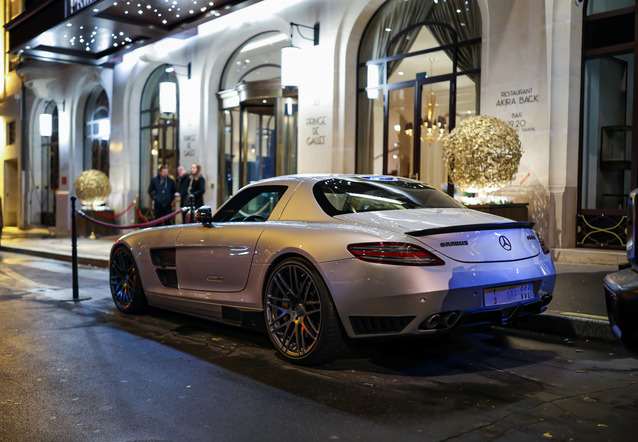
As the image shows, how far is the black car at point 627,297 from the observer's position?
309 cm

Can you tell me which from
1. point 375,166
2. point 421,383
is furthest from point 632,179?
point 421,383

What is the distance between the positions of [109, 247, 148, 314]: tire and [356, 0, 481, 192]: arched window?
704 cm

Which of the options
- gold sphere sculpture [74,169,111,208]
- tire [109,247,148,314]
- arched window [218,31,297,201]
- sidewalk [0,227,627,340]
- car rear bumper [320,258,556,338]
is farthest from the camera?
gold sphere sculpture [74,169,111,208]

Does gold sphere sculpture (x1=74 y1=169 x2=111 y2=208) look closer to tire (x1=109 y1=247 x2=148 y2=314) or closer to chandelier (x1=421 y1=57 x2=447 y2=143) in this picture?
chandelier (x1=421 y1=57 x2=447 y2=143)

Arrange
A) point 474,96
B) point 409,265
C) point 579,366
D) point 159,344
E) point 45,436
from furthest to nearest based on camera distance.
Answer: point 474,96 → point 159,344 → point 579,366 → point 409,265 → point 45,436

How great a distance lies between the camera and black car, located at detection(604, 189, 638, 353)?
3.09 metres

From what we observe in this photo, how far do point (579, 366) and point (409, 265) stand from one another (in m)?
1.56

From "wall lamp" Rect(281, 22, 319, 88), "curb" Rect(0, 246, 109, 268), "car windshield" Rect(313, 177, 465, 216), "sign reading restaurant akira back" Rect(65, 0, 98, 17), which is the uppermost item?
"sign reading restaurant akira back" Rect(65, 0, 98, 17)

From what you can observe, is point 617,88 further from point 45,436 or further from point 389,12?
point 45,436

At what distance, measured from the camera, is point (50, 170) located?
27031 millimetres

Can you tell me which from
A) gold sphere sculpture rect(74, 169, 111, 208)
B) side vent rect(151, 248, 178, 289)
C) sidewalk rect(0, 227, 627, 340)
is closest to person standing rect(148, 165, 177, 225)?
sidewalk rect(0, 227, 627, 340)

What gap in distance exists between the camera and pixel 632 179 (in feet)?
31.6

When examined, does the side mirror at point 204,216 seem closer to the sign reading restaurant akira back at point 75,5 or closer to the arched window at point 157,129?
the sign reading restaurant akira back at point 75,5

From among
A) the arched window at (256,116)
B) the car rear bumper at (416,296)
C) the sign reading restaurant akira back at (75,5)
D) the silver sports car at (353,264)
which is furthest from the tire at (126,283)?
the sign reading restaurant akira back at (75,5)
